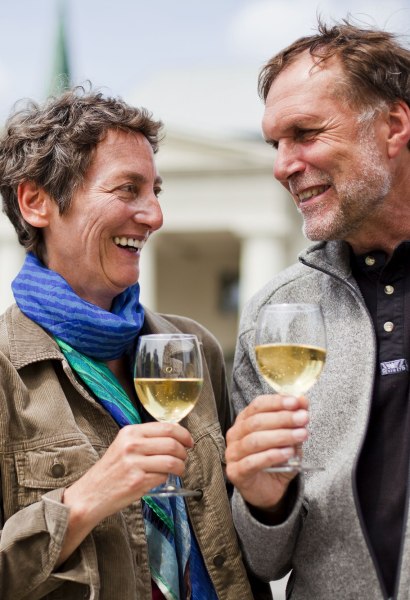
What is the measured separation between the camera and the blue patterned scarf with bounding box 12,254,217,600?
10.3ft

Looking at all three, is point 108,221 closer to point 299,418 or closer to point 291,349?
point 291,349

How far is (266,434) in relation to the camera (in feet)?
8.10

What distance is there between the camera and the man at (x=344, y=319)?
2.86 meters

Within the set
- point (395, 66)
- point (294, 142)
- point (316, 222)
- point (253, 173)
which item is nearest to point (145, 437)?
point (316, 222)

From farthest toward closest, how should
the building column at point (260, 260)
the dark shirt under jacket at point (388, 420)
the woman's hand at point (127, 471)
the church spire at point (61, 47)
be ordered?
the church spire at point (61, 47) < the building column at point (260, 260) < the dark shirt under jacket at point (388, 420) < the woman's hand at point (127, 471)

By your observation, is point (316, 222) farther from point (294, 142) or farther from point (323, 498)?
point (323, 498)

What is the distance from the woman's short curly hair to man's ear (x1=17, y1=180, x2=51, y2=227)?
0.03 metres

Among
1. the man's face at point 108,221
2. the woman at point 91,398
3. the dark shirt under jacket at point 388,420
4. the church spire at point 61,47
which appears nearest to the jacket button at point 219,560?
the woman at point 91,398

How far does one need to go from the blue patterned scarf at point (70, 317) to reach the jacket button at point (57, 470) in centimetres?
50

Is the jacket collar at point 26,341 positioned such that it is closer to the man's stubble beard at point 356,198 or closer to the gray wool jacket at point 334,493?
the gray wool jacket at point 334,493

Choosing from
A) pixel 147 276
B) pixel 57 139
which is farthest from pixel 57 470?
pixel 147 276

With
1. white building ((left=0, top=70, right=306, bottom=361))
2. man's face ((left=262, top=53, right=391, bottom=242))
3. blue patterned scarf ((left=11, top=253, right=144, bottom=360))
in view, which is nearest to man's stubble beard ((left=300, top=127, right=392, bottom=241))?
man's face ((left=262, top=53, right=391, bottom=242))

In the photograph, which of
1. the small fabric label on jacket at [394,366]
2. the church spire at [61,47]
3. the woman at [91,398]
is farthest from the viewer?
the church spire at [61,47]

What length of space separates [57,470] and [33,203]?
3.58 feet
